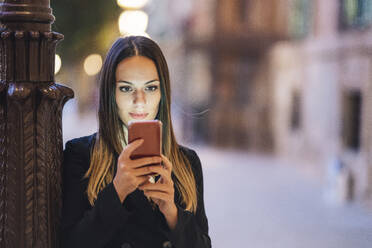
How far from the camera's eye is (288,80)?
1307cm

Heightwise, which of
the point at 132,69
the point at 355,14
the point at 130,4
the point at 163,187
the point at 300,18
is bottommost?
the point at 163,187

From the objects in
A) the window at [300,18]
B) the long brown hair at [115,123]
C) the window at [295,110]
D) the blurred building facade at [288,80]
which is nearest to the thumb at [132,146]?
the long brown hair at [115,123]

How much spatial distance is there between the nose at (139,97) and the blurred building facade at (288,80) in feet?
22.9

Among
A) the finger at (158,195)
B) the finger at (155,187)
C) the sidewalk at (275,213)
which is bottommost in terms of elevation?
the sidewalk at (275,213)

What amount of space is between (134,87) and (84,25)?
15.5 ft

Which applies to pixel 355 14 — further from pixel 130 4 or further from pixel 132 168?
pixel 132 168

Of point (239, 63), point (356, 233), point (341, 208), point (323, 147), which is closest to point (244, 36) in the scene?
point (239, 63)

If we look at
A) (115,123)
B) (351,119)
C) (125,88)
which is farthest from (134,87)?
(351,119)

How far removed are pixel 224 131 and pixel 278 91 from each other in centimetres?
201

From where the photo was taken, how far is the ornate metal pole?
1548mm

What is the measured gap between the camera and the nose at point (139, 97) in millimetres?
1702

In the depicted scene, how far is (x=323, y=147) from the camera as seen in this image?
403 inches

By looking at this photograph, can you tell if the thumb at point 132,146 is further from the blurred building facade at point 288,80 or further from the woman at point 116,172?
the blurred building facade at point 288,80

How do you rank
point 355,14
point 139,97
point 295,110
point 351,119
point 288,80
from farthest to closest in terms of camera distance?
point 288,80 → point 295,110 → point 351,119 → point 355,14 → point 139,97
